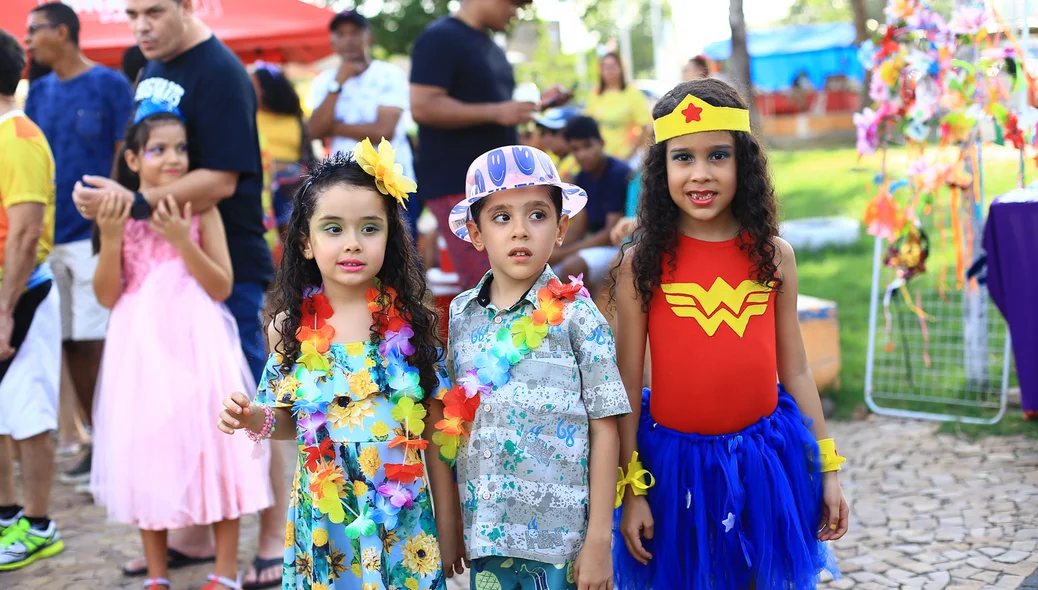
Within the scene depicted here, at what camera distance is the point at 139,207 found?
3078mm

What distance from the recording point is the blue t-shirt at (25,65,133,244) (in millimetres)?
4805

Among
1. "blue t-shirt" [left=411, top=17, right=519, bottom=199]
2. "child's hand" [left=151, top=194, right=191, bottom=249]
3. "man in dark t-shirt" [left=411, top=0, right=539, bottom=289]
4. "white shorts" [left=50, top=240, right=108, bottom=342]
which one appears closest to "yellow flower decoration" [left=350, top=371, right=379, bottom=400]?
"child's hand" [left=151, top=194, right=191, bottom=249]

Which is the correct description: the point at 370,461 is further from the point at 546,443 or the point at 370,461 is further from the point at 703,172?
the point at 703,172

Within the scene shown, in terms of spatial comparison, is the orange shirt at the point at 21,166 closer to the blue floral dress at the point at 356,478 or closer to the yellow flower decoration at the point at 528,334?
the blue floral dress at the point at 356,478

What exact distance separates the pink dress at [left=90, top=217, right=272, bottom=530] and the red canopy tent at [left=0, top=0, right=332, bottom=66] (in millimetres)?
4355

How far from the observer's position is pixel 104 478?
3.21 metres

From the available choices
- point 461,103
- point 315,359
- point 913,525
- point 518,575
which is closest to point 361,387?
point 315,359

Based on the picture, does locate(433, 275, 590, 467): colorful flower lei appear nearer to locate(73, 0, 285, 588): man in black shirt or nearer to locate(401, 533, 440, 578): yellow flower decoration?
locate(401, 533, 440, 578): yellow flower decoration

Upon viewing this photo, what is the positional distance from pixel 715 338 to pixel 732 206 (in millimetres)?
359

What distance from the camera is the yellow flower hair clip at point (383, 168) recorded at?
2.38 m

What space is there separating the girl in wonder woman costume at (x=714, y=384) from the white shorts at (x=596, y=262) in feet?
8.02

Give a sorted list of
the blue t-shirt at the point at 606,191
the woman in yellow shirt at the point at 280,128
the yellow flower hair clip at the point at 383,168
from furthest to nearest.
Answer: the woman in yellow shirt at the point at 280,128 < the blue t-shirt at the point at 606,191 < the yellow flower hair clip at the point at 383,168

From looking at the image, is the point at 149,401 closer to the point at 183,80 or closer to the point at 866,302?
the point at 183,80

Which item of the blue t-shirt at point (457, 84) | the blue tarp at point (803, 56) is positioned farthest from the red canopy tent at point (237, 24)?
the blue tarp at point (803, 56)
